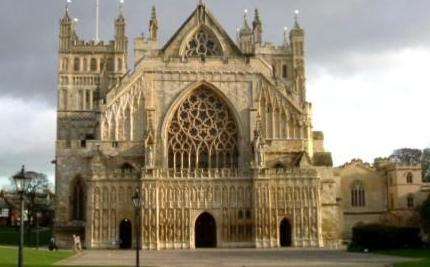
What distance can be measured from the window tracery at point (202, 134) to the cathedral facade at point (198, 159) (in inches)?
3.7

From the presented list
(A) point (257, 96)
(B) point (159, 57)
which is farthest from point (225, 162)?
(B) point (159, 57)

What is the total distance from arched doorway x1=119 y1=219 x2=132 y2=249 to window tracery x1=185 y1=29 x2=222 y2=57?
17.3 meters

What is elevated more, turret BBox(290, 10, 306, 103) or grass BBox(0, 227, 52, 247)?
turret BBox(290, 10, 306, 103)

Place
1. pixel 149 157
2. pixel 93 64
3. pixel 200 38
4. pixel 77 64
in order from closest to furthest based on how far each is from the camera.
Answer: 1. pixel 149 157
2. pixel 200 38
3. pixel 77 64
4. pixel 93 64

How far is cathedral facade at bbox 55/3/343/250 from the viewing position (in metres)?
59.8

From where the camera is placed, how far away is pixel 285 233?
204 feet

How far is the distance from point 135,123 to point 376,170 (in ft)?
110

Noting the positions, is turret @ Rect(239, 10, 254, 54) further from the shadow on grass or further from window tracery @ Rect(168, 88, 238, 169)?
the shadow on grass

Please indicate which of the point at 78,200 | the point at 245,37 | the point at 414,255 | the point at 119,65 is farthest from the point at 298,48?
the point at 414,255

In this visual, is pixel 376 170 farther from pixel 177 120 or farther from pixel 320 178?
pixel 177 120

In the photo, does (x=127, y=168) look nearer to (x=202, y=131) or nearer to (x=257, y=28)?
(x=202, y=131)

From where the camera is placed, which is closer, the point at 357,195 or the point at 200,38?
the point at 200,38

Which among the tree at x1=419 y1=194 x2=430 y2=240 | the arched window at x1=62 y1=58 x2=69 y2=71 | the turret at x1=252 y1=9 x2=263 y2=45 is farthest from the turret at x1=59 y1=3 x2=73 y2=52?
the tree at x1=419 y1=194 x2=430 y2=240

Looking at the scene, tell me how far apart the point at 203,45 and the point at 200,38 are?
0.76 m
